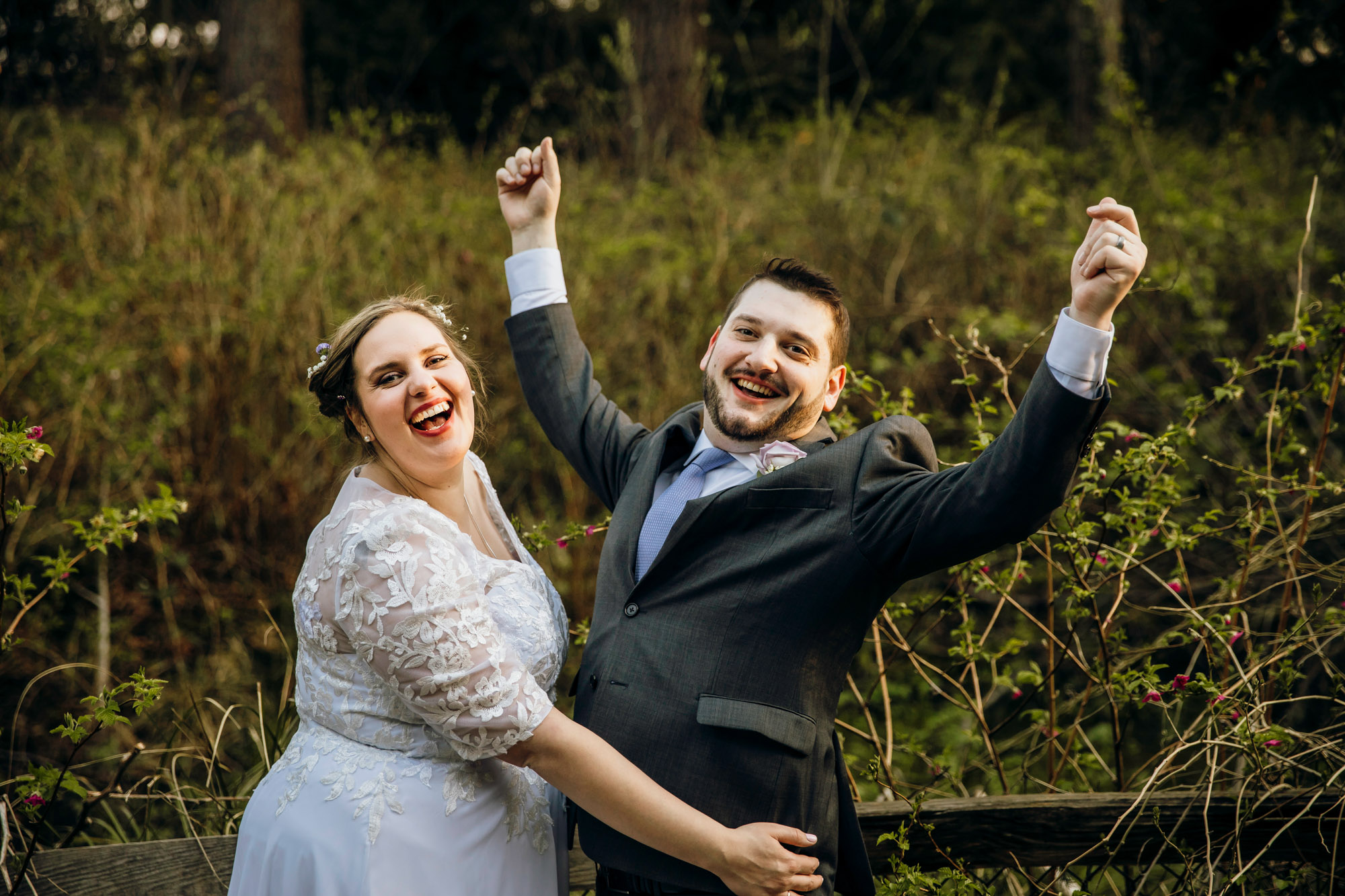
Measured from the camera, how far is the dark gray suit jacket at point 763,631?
73.7 inches

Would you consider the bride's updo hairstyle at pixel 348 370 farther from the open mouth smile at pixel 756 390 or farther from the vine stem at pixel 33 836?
the vine stem at pixel 33 836

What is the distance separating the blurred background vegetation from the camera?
4.33 metres

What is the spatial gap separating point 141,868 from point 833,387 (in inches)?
74.0

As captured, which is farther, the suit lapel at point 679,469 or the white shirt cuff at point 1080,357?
the suit lapel at point 679,469

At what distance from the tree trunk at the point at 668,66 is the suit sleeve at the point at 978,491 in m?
5.99

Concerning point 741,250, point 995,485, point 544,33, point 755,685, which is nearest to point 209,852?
point 755,685

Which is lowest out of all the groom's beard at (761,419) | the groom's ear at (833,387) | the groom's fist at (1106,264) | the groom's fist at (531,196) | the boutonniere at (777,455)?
the boutonniere at (777,455)

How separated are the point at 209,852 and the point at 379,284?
138 inches

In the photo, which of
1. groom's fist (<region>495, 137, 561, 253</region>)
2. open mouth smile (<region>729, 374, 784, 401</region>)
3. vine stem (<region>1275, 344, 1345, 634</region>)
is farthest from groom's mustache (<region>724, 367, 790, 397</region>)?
vine stem (<region>1275, 344, 1345, 634</region>)

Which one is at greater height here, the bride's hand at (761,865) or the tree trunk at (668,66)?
the tree trunk at (668,66)

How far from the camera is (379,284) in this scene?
516cm

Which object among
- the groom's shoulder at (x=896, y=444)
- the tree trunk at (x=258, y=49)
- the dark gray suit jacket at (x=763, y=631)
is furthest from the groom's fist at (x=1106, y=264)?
the tree trunk at (x=258, y=49)

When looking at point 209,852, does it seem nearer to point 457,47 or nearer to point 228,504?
point 228,504

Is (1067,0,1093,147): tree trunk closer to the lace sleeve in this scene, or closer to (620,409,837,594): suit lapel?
(620,409,837,594): suit lapel
